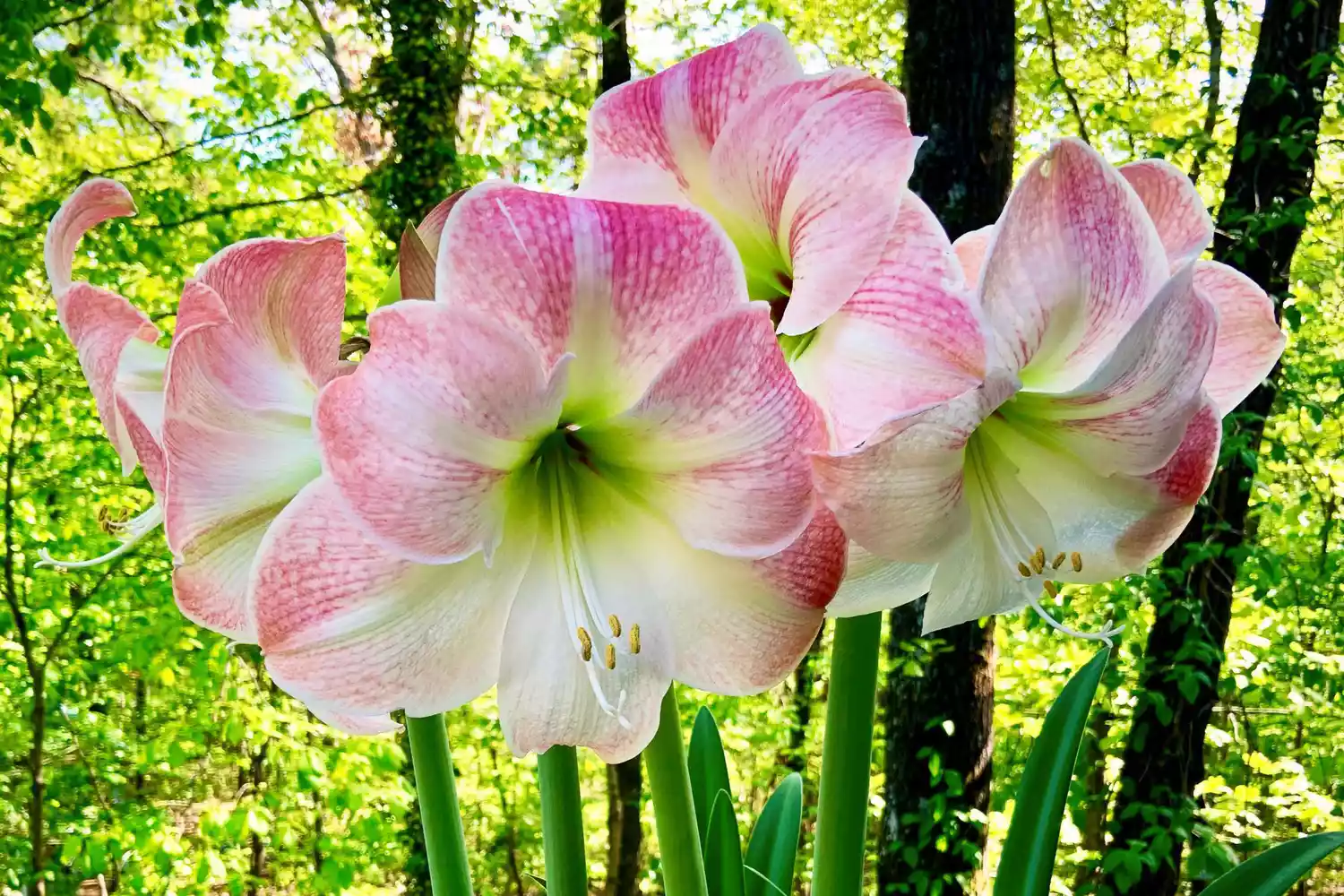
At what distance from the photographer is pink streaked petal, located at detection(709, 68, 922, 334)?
0.96 feet

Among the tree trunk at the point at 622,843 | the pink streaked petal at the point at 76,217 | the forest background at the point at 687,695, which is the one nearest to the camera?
the pink streaked petal at the point at 76,217

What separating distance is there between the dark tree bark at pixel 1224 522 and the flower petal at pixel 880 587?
1.65 meters

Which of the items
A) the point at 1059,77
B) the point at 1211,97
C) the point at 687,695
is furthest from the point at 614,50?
the point at 687,695

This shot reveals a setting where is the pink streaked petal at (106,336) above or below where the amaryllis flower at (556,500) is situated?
above

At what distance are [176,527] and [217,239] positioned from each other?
2.80m

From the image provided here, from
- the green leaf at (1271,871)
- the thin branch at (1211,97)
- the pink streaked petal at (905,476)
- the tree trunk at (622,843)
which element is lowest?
the tree trunk at (622,843)

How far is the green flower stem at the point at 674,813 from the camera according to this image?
0.38 meters

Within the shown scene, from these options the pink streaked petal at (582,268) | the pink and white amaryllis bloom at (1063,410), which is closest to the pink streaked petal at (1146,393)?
the pink and white amaryllis bloom at (1063,410)

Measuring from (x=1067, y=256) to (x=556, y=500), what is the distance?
16 cm

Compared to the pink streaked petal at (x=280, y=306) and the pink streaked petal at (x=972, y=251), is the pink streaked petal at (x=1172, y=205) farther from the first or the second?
the pink streaked petal at (x=280, y=306)

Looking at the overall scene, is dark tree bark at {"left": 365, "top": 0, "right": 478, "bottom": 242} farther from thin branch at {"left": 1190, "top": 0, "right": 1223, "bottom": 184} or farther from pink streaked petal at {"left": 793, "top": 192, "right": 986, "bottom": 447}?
pink streaked petal at {"left": 793, "top": 192, "right": 986, "bottom": 447}

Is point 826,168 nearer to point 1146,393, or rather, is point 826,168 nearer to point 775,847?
point 1146,393

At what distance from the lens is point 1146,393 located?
30 centimetres

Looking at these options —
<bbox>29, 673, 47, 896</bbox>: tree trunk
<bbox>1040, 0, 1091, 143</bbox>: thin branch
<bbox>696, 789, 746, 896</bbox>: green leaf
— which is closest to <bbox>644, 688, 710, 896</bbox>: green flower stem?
<bbox>696, 789, 746, 896</bbox>: green leaf
